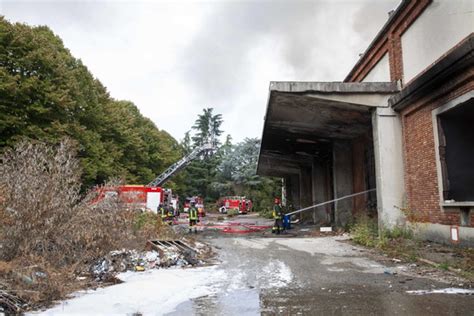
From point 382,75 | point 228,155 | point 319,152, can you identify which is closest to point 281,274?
point 382,75

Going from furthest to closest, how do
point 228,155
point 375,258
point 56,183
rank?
1. point 228,155
2. point 375,258
3. point 56,183

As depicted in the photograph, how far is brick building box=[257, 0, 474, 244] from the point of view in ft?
28.4

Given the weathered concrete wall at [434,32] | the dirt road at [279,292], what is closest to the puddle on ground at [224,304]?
the dirt road at [279,292]

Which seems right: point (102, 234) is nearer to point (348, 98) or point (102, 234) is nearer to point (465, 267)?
point (465, 267)

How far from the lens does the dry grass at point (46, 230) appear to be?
16.9 feet

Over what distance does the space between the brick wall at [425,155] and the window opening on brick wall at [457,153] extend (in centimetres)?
31

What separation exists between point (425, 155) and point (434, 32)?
3.20 metres

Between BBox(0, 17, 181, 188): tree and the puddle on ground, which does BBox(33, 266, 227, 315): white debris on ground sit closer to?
the puddle on ground

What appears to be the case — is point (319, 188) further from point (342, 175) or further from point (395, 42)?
point (395, 42)

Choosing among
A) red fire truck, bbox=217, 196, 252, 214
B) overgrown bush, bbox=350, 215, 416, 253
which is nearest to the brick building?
overgrown bush, bbox=350, 215, 416, 253

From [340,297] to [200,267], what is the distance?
3.46 metres

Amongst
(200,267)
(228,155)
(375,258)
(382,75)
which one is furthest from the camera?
(228,155)

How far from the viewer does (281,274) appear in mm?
6953

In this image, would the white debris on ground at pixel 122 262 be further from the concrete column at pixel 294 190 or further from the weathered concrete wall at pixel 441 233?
the concrete column at pixel 294 190
